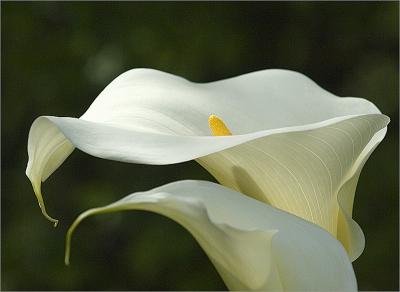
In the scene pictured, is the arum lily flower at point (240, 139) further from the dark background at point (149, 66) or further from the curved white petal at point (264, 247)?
the dark background at point (149, 66)

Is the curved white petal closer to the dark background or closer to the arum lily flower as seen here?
the arum lily flower

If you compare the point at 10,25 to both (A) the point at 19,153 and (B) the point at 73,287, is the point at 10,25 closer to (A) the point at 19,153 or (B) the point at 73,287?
(A) the point at 19,153

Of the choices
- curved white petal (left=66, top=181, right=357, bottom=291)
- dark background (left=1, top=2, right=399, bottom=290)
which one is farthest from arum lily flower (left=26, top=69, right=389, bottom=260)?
dark background (left=1, top=2, right=399, bottom=290)

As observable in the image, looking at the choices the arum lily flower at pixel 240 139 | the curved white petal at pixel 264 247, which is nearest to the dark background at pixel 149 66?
the arum lily flower at pixel 240 139

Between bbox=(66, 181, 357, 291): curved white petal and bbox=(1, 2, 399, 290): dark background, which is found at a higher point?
bbox=(66, 181, 357, 291): curved white petal

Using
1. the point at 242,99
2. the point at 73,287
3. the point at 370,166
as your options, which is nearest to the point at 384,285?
the point at 370,166

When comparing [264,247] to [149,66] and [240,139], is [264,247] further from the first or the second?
[149,66]

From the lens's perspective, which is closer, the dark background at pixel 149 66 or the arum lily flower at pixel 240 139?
the arum lily flower at pixel 240 139
